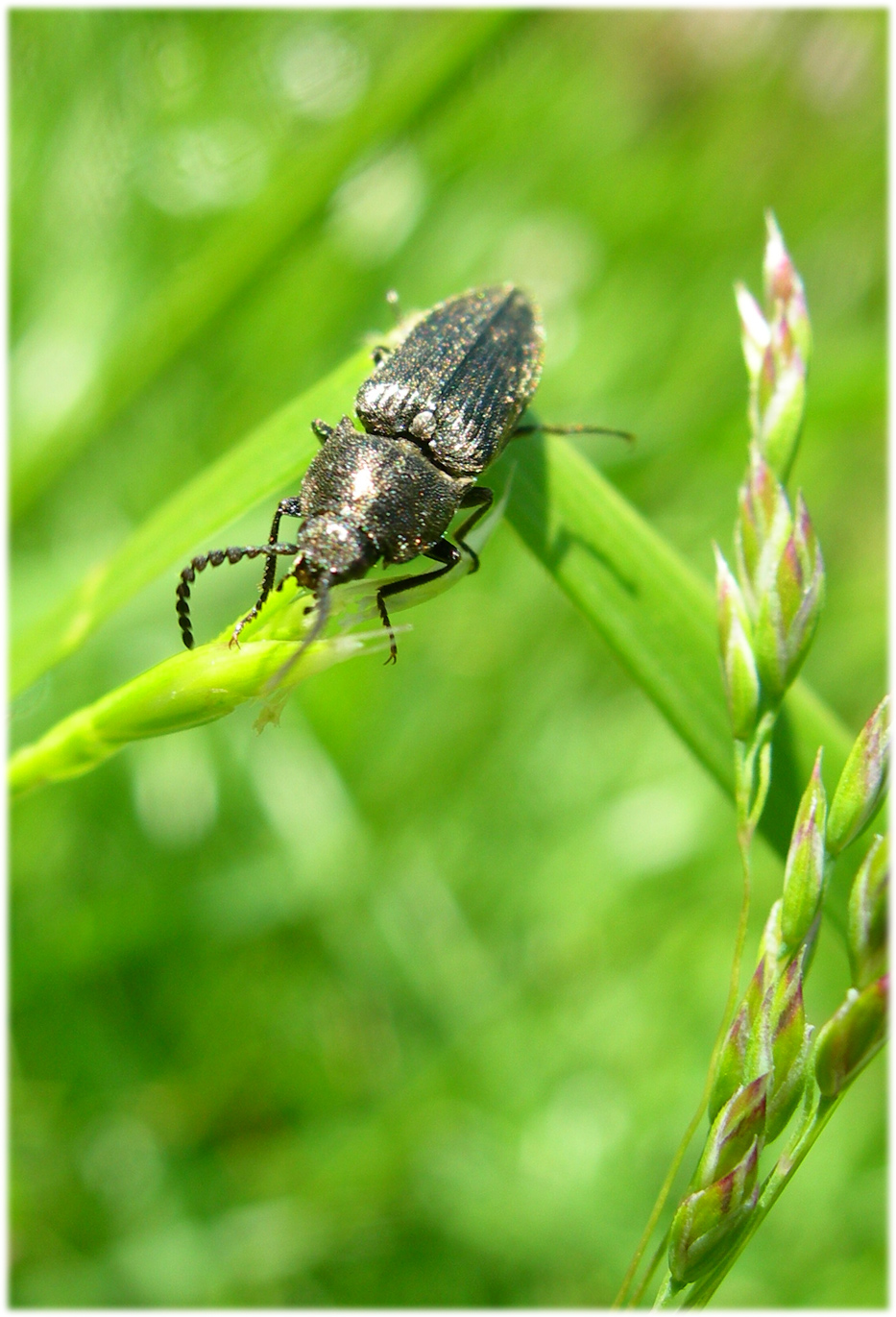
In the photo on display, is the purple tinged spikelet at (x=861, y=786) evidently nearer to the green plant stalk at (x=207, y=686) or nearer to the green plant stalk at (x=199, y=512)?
the green plant stalk at (x=207, y=686)

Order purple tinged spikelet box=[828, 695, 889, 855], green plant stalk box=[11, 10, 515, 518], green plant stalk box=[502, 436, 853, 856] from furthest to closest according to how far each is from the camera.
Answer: green plant stalk box=[11, 10, 515, 518] < green plant stalk box=[502, 436, 853, 856] < purple tinged spikelet box=[828, 695, 889, 855]

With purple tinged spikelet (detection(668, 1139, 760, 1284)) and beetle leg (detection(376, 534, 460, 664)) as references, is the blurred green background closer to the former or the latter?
beetle leg (detection(376, 534, 460, 664))

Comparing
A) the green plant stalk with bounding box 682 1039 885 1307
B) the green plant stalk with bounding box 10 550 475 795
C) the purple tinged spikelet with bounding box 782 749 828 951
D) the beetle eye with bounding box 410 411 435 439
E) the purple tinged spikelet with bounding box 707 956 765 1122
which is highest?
the beetle eye with bounding box 410 411 435 439

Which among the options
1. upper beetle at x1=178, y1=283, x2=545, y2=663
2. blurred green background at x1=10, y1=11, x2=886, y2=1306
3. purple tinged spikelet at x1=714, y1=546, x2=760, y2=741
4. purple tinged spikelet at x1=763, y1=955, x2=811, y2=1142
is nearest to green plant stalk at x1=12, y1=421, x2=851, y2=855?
upper beetle at x1=178, y1=283, x2=545, y2=663

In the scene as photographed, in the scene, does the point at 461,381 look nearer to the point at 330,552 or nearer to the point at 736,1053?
the point at 330,552

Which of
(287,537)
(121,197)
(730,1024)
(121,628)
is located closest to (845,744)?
(730,1024)

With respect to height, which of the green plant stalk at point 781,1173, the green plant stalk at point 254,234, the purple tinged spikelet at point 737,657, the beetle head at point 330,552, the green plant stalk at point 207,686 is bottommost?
the green plant stalk at point 781,1173

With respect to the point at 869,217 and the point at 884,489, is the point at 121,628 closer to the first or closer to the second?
the point at 869,217

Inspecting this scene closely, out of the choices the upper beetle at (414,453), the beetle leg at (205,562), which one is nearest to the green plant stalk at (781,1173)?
the upper beetle at (414,453)
